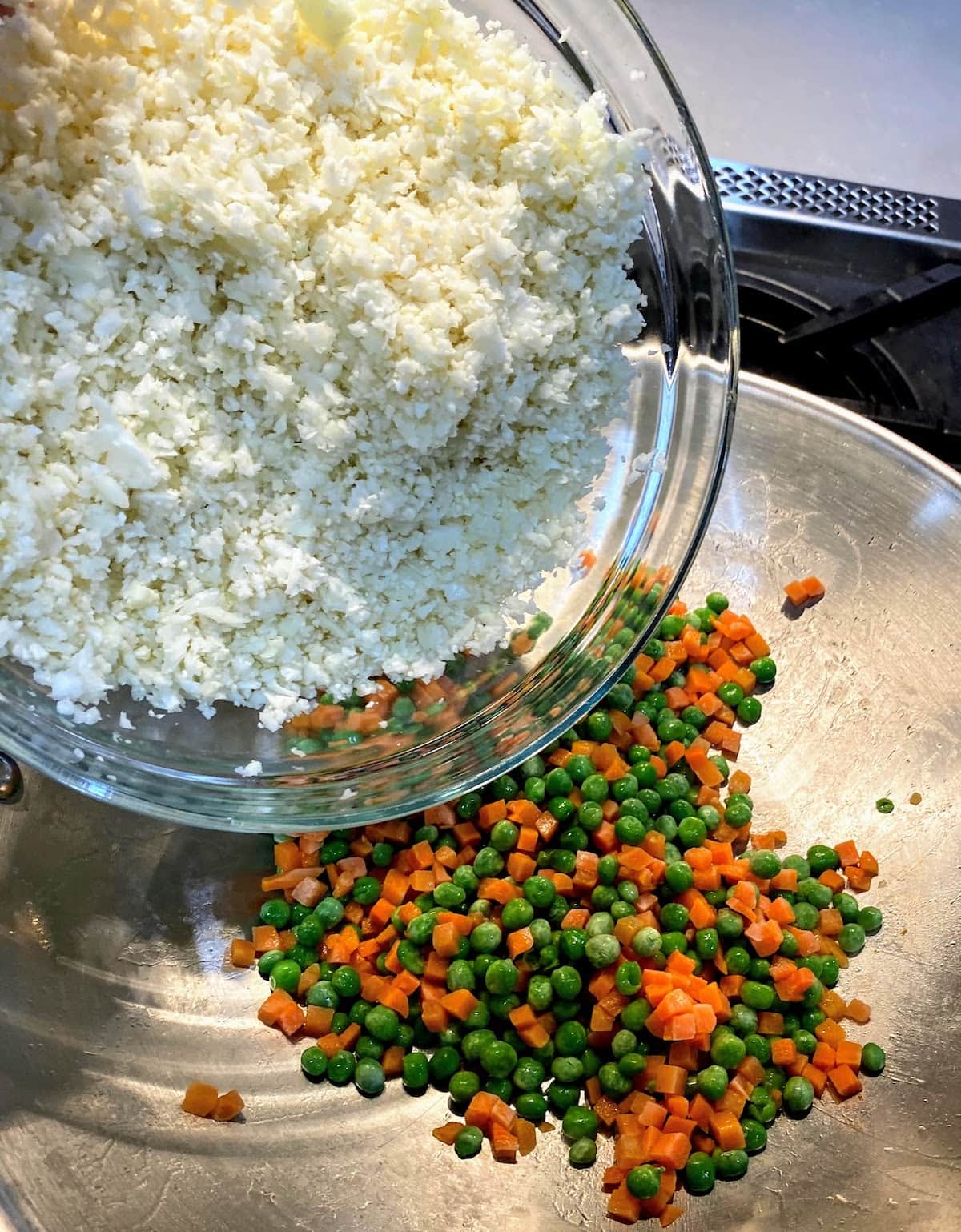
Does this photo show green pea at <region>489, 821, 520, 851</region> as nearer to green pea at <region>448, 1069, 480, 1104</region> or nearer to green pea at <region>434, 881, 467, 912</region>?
green pea at <region>434, 881, 467, 912</region>

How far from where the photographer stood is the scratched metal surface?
1451mm

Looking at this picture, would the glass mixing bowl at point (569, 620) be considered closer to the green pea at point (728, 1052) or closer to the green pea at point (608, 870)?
the green pea at point (608, 870)

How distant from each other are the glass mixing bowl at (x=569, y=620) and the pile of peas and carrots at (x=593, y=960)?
244 millimetres

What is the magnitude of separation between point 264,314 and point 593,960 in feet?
3.48

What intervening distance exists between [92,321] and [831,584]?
1.43 m

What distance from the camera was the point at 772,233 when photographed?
2.18 metres

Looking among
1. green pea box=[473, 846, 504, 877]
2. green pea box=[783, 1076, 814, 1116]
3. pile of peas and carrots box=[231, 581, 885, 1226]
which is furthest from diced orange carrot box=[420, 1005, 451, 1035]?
green pea box=[783, 1076, 814, 1116]

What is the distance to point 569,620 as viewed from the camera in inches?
61.5

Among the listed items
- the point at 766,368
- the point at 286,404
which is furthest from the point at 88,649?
the point at 766,368

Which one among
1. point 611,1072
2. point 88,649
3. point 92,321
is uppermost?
point 92,321

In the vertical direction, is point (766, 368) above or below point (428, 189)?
above

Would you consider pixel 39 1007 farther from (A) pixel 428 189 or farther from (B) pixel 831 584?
(B) pixel 831 584

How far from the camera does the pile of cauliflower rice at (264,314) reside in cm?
110

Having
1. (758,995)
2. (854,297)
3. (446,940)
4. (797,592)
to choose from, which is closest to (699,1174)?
(758,995)
